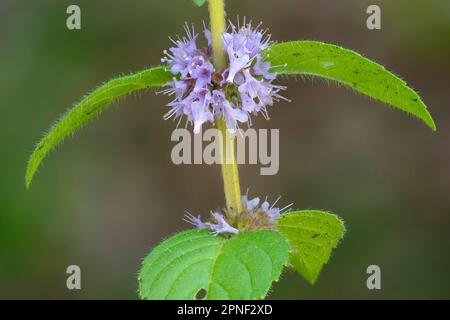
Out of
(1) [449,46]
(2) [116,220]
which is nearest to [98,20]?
(2) [116,220]

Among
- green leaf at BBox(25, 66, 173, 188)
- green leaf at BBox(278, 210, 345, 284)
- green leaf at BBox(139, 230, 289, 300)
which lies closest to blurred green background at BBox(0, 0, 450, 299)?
green leaf at BBox(278, 210, 345, 284)

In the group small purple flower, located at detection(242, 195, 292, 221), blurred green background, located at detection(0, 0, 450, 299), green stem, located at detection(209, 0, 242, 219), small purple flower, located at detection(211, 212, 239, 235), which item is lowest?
small purple flower, located at detection(211, 212, 239, 235)

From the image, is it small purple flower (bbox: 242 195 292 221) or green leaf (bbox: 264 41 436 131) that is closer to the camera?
green leaf (bbox: 264 41 436 131)

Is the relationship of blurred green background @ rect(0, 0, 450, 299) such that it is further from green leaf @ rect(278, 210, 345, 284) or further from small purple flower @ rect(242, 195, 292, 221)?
small purple flower @ rect(242, 195, 292, 221)

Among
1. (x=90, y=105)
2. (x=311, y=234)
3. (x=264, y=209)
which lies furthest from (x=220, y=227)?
(x=90, y=105)

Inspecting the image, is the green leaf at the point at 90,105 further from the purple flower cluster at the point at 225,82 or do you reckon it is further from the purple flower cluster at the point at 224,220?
the purple flower cluster at the point at 224,220

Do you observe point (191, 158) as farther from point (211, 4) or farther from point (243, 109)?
point (211, 4)

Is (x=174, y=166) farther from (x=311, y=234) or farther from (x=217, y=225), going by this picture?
(x=217, y=225)
